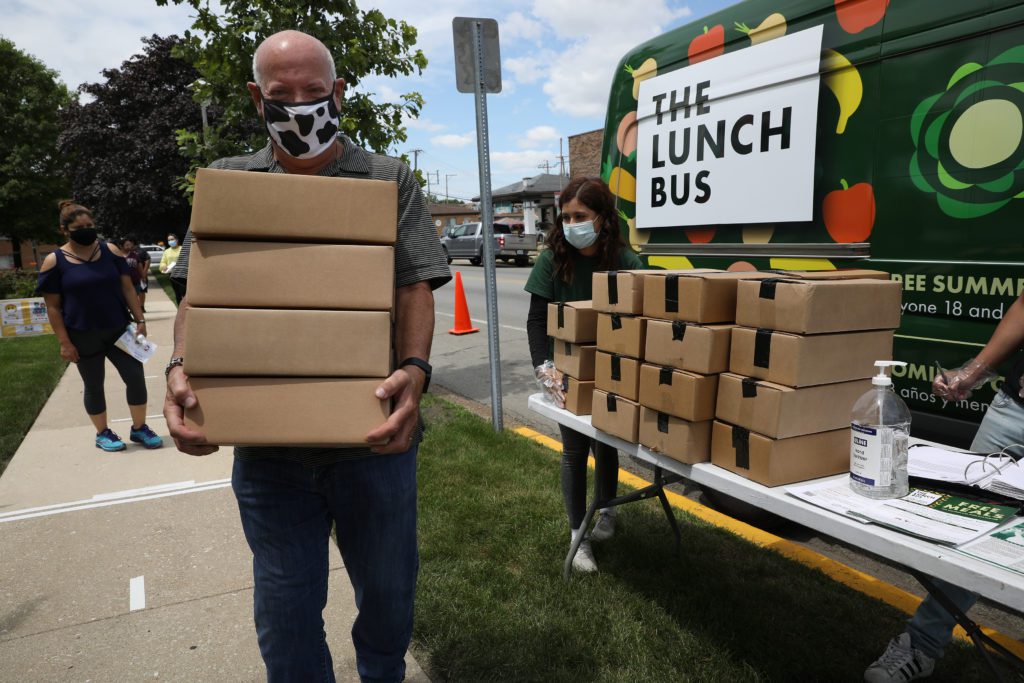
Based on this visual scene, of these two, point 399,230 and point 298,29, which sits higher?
point 298,29

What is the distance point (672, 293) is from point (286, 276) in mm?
1313

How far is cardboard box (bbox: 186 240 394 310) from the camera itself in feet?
5.04

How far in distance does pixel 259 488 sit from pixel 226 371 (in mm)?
356

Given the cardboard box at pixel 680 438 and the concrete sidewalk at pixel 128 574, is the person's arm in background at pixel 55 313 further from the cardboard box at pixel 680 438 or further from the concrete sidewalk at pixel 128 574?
the cardboard box at pixel 680 438

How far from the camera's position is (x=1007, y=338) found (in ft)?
7.11

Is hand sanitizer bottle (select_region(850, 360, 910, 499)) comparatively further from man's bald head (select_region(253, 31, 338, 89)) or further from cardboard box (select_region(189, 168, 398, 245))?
man's bald head (select_region(253, 31, 338, 89))

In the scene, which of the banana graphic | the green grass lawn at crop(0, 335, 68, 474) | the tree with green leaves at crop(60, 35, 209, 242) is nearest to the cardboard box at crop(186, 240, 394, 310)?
the banana graphic

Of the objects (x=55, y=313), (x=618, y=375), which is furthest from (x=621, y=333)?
(x=55, y=313)

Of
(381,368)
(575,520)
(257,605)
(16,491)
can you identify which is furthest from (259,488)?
(16,491)

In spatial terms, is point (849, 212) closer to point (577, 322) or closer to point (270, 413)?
→ point (577, 322)

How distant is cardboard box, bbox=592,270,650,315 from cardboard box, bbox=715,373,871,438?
0.50 m

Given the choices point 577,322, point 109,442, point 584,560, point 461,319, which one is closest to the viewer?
point 577,322

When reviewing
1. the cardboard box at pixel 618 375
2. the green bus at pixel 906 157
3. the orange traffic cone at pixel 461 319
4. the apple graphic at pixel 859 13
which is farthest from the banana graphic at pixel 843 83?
A: the orange traffic cone at pixel 461 319

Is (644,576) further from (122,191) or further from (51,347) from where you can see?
(122,191)
